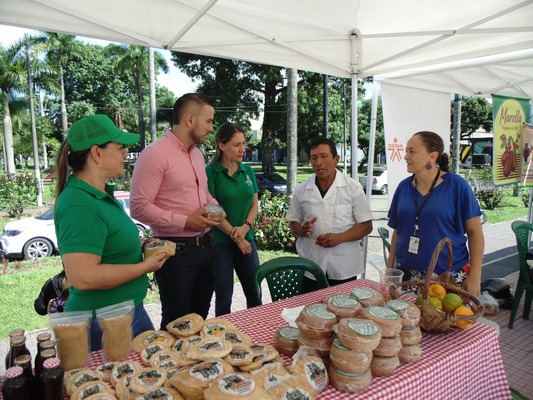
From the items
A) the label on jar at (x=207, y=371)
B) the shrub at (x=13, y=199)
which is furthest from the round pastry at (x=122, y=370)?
the shrub at (x=13, y=199)

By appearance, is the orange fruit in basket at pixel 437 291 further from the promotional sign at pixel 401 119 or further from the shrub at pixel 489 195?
the shrub at pixel 489 195

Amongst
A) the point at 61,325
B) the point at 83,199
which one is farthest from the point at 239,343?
the point at 83,199

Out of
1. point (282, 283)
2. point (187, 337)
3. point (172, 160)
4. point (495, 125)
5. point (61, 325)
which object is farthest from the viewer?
point (495, 125)

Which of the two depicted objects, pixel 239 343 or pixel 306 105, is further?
pixel 306 105

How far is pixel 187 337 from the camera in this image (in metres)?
1.54

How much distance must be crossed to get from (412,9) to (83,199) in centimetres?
293

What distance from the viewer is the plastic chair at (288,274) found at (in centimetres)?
278

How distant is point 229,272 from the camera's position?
313 cm

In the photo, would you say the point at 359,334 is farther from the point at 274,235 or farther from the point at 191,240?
the point at 274,235

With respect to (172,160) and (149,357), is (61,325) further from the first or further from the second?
(172,160)

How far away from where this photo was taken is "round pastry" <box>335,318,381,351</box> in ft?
4.12

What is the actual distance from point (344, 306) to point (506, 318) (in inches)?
149

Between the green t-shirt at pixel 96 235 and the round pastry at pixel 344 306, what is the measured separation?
99cm

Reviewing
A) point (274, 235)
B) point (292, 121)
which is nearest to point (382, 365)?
point (274, 235)
